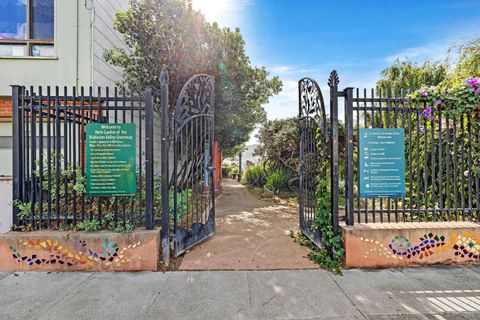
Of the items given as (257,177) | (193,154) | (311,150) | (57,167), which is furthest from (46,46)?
(257,177)

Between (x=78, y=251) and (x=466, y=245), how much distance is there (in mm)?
5455

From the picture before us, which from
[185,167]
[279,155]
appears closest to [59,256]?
[185,167]

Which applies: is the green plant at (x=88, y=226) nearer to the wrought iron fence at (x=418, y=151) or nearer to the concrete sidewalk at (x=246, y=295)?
the concrete sidewalk at (x=246, y=295)

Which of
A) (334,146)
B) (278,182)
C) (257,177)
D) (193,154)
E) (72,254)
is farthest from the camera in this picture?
(257,177)

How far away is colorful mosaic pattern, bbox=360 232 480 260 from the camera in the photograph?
10.6 feet

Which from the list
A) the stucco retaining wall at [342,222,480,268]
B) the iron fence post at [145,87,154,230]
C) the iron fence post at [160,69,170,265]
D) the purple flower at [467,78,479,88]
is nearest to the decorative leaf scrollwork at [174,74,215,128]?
the iron fence post at [160,69,170,265]

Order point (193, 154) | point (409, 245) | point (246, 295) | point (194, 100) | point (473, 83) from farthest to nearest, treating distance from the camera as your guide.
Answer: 1. point (193, 154)
2. point (194, 100)
3. point (473, 83)
4. point (409, 245)
5. point (246, 295)

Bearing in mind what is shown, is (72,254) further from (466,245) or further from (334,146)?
(466,245)

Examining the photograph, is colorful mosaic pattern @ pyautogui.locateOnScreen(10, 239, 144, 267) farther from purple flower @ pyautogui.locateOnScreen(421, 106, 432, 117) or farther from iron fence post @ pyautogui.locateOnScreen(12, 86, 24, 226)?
purple flower @ pyautogui.locateOnScreen(421, 106, 432, 117)

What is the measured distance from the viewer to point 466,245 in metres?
3.31

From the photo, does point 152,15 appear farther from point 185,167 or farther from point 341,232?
point 341,232

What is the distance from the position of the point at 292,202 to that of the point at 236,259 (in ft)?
16.8

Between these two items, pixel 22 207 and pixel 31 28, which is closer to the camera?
pixel 22 207

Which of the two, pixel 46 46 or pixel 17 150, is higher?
pixel 46 46
